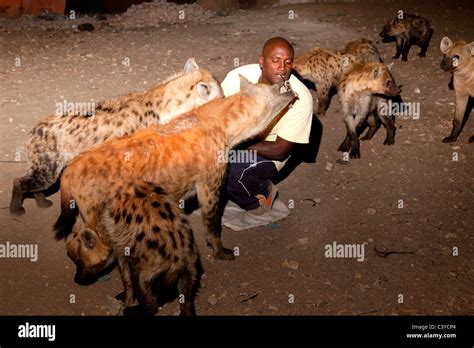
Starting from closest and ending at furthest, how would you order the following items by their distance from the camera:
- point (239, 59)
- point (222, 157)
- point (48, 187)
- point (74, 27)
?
point (222, 157), point (48, 187), point (239, 59), point (74, 27)

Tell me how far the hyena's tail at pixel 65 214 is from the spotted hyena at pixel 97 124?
372mm

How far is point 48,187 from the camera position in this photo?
291 cm

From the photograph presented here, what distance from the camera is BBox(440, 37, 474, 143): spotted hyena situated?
370 cm

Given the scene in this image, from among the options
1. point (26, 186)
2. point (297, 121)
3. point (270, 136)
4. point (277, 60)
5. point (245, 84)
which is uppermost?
point (277, 60)

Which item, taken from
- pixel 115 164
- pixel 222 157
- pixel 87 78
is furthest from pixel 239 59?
pixel 115 164

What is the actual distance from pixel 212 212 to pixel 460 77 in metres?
2.37

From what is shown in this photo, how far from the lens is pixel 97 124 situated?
2.86 m

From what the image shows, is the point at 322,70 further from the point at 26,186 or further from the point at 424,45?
the point at 26,186

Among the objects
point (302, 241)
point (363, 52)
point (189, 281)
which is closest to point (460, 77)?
point (363, 52)

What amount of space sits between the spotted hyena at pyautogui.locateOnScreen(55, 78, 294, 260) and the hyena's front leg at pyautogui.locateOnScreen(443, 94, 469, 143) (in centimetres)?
171

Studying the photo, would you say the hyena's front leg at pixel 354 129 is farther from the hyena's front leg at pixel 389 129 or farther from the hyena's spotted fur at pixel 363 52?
the hyena's spotted fur at pixel 363 52

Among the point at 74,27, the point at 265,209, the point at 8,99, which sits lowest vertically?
the point at 265,209
